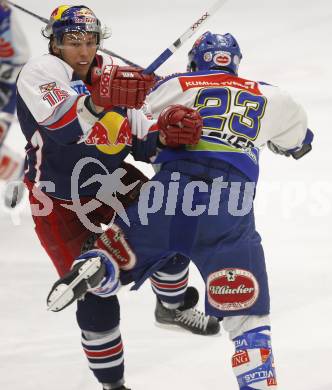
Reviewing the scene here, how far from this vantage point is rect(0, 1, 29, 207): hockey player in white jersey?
329cm

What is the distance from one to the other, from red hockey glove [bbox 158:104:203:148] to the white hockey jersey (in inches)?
2.5

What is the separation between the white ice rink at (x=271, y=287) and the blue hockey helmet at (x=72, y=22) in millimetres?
1228

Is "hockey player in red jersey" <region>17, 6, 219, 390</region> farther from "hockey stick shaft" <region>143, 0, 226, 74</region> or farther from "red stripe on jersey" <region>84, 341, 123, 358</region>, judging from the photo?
"hockey stick shaft" <region>143, 0, 226, 74</region>

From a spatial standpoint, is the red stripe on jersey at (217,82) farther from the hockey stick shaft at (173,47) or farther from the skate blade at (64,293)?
the skate blade at (64,293)

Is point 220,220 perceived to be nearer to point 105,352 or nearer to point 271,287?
point 105,352

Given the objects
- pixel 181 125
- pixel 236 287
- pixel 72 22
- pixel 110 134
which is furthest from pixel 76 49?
pixel 236 287

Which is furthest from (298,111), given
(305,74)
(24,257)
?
(305,74)

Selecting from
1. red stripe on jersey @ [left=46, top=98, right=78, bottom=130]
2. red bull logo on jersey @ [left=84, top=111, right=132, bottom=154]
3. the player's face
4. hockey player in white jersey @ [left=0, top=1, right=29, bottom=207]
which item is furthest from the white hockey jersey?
hockey player in white jersey @ [left=0, top=1, right=29, bottom=207]

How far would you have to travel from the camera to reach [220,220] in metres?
2.55

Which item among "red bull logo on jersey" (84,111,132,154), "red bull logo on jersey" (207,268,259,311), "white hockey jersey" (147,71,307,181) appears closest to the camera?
"red bull logo on jersey" (207,268,259,311)

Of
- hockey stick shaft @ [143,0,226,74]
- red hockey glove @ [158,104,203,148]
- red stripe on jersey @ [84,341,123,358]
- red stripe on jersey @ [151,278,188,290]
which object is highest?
hockey stick shaft @ [143,0,226,74]

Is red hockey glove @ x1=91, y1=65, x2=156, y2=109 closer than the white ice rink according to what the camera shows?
Yes

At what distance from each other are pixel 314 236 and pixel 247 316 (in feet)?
5.26

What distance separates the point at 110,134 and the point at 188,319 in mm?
905
